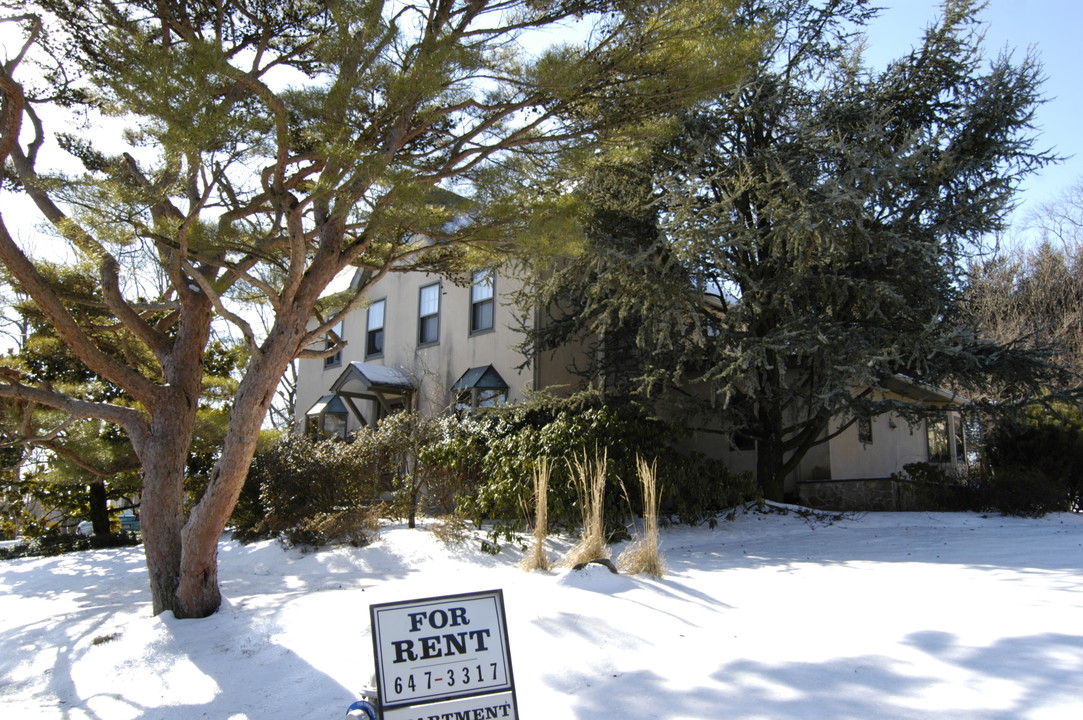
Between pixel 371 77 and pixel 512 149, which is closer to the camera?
pixel 371 77

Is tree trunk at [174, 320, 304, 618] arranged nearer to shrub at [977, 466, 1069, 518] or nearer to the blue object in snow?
the blue object in snow

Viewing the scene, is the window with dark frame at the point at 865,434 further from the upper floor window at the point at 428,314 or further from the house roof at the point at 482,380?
the upper floor window at the point at 428,314

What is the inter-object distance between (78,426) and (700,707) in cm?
1148

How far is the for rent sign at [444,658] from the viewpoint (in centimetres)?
354

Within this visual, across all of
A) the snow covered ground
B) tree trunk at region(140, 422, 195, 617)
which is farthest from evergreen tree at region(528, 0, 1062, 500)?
tree trunk at region(140, 422, 195, 617)

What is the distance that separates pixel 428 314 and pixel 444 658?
49.4ft

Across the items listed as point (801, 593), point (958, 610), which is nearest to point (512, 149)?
point (801, 593)

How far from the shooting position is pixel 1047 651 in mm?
4379

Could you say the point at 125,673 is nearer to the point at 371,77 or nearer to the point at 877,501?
the point at 371,77

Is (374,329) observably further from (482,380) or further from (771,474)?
(771,474)

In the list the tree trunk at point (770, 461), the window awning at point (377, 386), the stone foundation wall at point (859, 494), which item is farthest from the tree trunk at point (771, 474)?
the window awning at point (377, 386)

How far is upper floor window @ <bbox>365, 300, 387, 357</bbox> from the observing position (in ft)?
64.7

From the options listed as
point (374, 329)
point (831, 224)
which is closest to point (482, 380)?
point (374, 329)

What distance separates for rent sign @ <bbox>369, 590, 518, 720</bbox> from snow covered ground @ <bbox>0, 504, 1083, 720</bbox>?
2.11 feet
